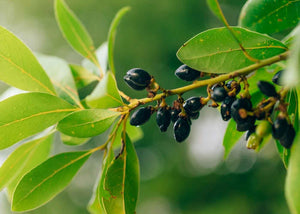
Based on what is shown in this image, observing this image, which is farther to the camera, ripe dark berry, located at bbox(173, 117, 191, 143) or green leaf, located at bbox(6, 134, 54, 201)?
green leaf, located at bbox(6, 134, 54, 201)

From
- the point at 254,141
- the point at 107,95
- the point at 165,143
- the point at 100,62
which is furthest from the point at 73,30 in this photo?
the point at 165,143

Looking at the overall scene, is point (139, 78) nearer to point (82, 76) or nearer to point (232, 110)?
point (232, 110)

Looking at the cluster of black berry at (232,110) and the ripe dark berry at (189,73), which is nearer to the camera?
the cluster of black berry at (232,110)

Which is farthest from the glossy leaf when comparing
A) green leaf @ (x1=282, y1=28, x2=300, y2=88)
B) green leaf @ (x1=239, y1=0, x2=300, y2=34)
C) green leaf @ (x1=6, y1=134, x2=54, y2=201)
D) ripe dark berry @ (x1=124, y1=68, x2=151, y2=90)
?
green leaf @ (x1=6, y1=134, x2=54, y2=201)

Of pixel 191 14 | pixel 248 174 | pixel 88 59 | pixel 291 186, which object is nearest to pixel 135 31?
pixel 191 14

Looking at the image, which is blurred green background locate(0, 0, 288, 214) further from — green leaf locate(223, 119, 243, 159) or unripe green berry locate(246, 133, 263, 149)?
unripe green berry locate(246, 133, 263, 149)

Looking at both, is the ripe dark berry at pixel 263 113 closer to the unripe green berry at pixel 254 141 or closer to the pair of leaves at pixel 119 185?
the unripe green berry at pixel 254 141

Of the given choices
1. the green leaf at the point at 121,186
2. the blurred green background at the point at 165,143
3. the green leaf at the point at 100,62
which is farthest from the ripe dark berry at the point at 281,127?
the blurred green background at the point at 165,143

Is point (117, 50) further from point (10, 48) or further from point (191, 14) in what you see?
point (10, 48)
